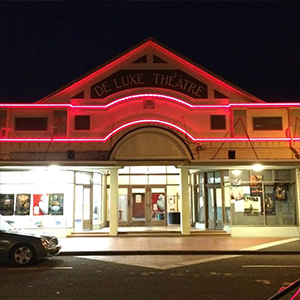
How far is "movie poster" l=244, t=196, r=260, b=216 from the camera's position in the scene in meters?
18.8

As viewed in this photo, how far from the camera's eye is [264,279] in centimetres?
919

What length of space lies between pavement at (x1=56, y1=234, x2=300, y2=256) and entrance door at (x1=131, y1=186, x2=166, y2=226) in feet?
11.9

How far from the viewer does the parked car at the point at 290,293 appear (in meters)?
3.10

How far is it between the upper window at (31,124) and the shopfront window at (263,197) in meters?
10.2

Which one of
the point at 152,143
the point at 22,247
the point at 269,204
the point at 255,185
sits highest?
the point at 152,143

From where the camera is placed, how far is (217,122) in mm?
19594

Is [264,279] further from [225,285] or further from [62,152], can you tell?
[62,152]

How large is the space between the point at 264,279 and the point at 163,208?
1376cm

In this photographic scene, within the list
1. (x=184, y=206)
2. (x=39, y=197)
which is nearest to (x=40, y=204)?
(x=39, y=197)

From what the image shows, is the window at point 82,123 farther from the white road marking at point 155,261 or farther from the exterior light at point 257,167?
the exterior light at point 257,167

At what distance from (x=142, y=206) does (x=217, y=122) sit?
279 inches

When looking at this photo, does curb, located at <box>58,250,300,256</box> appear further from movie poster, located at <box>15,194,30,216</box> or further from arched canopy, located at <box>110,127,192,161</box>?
movie poster, located at <box>15,194,30,216</box>

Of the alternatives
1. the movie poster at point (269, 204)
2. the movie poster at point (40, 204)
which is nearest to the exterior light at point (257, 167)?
the movie poster at point (269, 204)

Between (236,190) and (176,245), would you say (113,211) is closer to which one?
(176,245)
